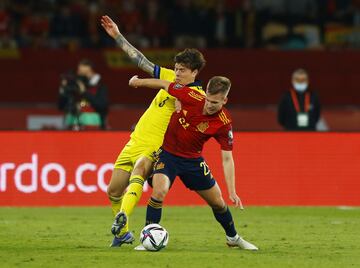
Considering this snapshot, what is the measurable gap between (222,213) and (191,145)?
0.76 meters

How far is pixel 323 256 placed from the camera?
1140 centimetres

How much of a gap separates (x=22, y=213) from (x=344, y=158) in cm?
485

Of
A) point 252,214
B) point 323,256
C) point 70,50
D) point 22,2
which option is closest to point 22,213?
point 252,214

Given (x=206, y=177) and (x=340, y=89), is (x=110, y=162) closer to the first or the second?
(x=206, y=177)

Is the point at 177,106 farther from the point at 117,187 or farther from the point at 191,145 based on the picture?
the point at 117,187

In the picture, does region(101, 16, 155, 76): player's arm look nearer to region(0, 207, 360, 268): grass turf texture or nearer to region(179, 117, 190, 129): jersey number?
region(179, 117, 190, 129): jersey number

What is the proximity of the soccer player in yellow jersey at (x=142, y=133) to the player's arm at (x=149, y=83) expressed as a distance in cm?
19

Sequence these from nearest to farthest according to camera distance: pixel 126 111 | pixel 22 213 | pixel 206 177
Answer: pixel 206 177
pixel 22 213
pixel 126 111

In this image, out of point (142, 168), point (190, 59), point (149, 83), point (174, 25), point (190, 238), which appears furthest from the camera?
point (174, 25)

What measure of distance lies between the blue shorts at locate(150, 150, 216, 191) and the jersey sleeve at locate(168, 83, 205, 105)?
56cm

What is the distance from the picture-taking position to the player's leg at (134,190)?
450 inches

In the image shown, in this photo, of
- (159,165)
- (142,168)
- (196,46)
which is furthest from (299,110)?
(159,165)

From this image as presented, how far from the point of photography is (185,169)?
11539 millimetres

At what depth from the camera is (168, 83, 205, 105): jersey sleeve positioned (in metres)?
11.4
